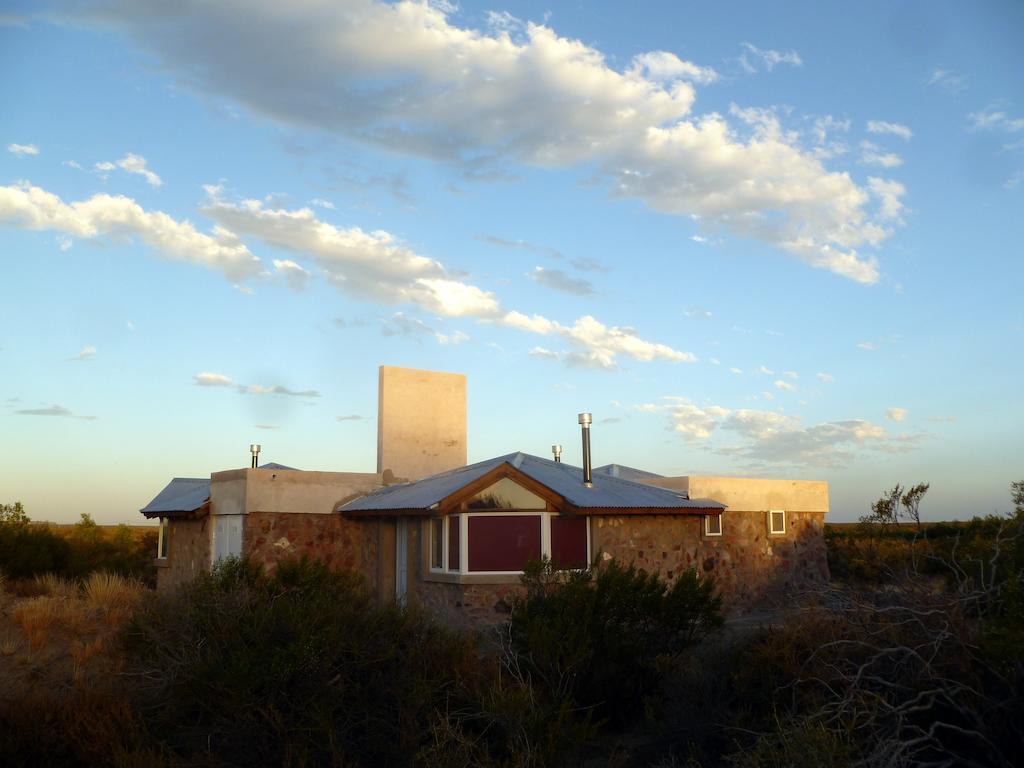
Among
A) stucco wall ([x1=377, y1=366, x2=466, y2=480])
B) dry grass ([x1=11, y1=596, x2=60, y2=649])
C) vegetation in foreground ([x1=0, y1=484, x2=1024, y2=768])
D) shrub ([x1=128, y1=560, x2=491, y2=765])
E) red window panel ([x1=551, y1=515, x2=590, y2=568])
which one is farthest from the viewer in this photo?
stucco wall ([x1=377, y1=366, x2=466, y2=480])

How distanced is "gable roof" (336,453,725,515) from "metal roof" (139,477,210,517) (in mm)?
4110

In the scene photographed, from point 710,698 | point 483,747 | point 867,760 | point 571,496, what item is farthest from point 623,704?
point 571,496

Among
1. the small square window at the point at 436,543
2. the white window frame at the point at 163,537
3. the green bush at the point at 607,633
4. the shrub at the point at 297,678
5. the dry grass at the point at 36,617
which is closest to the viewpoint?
the shrub at the point at 297,678

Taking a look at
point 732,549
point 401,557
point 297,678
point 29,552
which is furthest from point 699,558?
point 29,552

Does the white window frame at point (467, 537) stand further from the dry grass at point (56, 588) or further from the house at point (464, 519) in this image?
the dry grass at point (56, 588)

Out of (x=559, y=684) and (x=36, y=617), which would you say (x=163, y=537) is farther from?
(x=559, y=684)

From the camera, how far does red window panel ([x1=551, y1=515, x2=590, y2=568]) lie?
1662 centimetres

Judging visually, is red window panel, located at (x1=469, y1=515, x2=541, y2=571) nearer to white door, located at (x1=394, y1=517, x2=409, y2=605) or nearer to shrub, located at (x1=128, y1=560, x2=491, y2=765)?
white door, located at (x1=394, y1=517, x2=409, y2=605)

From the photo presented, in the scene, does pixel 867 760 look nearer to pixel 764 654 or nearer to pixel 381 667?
pixel 764 654

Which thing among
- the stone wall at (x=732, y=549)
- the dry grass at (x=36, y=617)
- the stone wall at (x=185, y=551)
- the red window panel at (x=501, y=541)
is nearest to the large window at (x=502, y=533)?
the red window panel at (x=501, y=541)

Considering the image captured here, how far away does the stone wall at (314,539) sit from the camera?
18219 mm

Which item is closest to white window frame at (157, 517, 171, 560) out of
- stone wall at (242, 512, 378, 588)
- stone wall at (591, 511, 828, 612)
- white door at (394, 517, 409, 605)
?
stone wall at (242, 512, 378, 588)

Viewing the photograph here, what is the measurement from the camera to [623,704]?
10.1 metres

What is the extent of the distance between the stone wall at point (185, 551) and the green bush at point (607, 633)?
1106 centimetres
